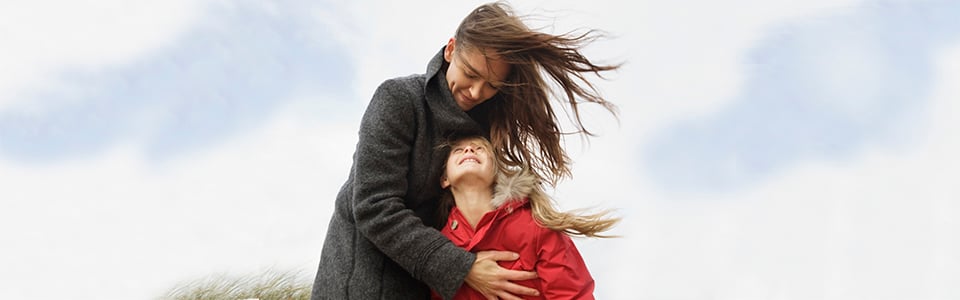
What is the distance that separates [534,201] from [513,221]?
0.45 ft

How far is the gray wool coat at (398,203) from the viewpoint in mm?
3287

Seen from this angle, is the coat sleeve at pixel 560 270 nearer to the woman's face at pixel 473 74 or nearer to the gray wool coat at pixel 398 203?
the gray wool coat at pixel 398 203

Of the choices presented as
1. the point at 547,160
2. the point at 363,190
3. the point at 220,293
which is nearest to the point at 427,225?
the point at 363,190

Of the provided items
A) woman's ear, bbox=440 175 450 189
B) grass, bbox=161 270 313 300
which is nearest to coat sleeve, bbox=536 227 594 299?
woman's ear, bbox=440 175 450 189

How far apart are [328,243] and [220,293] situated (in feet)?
10.1

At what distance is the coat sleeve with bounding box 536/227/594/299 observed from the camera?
10.6ft

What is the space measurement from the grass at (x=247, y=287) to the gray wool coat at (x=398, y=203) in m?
2.87

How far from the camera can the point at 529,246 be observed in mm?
3342

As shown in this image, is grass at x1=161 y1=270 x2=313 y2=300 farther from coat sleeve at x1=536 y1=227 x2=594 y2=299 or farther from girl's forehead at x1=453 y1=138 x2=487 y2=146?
coat sleeve at x1=536 y1=227 x2=594 y2=299

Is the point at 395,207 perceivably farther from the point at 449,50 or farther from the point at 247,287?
the point at 247,287

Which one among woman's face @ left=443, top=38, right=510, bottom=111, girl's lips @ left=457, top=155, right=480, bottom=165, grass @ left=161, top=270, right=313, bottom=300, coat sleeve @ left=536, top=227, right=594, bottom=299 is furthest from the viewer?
grass @ left=161, top=270, right=313, bottom=300

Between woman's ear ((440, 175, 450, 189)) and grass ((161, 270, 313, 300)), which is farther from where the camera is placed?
grass ((161, 270, 313, 300))

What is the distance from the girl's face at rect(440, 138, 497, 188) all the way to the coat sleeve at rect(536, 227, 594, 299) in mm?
341

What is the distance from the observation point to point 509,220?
3.40m
